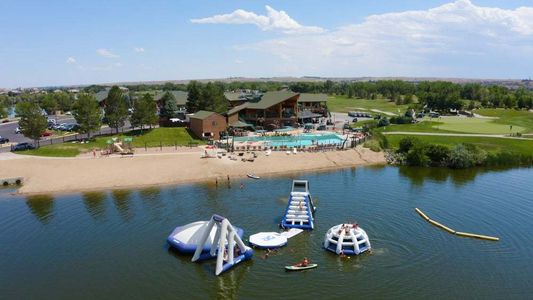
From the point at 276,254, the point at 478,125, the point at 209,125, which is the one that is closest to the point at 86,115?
the point at 209,125

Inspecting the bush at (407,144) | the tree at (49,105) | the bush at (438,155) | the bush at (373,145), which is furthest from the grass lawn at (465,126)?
the tree at (49,105)

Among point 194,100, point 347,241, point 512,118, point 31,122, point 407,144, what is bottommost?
point 347,241

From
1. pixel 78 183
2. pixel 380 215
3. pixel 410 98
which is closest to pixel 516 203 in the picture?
pixel 380 215

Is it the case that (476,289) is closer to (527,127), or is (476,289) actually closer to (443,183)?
(443,183)

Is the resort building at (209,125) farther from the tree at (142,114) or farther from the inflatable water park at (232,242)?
the inflatable water park at (232,242)

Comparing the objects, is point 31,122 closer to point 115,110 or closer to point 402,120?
point 115,110

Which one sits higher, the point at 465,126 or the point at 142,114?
the point at 142,114

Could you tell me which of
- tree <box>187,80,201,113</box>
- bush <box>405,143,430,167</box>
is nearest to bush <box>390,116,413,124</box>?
bush <box>405,143,430,167</box>
